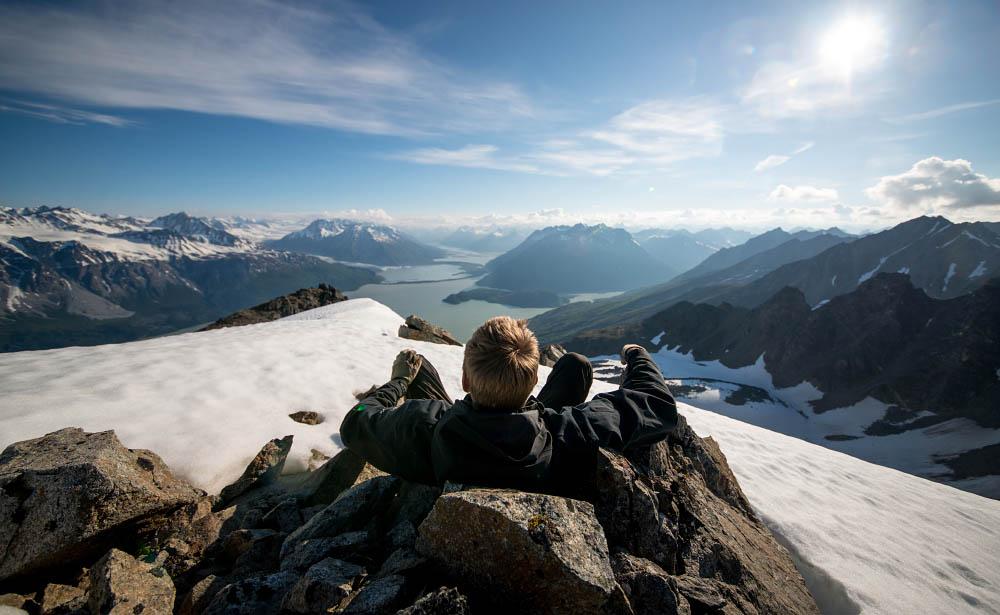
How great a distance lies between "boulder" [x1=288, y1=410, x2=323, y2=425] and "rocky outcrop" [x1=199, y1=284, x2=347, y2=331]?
20490 mm

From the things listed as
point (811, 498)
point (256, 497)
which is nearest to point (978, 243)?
point (811, 498)

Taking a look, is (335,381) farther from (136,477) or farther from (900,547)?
(900,547)

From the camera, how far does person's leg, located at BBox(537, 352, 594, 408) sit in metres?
5.49

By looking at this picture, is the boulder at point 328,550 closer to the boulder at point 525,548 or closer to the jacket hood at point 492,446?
the boulder at point 525,548

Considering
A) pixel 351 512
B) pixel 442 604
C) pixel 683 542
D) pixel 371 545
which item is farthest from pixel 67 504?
pixel 683 542

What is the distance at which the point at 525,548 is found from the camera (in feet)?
10.0

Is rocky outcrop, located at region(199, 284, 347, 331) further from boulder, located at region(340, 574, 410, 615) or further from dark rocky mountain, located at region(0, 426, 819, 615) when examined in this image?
boulder, located at region(340, 574, 410, 615)

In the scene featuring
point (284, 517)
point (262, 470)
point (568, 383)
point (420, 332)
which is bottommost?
point (420, 332)

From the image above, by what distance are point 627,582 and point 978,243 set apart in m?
287

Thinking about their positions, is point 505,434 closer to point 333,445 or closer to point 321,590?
point 321,590

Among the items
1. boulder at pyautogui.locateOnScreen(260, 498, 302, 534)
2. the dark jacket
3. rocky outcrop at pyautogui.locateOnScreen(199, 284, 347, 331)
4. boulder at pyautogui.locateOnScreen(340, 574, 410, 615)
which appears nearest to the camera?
boulder at pyautogui.locateOnScreen(340, 574, 410, 615)

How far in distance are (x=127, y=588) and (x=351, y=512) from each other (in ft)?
6.47

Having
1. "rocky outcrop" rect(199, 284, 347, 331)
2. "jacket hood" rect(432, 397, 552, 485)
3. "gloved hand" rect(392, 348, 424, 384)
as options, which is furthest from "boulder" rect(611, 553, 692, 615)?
"rocky outcrop" rect(199, 284, 347, 331)

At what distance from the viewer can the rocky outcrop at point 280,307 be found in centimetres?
2934
